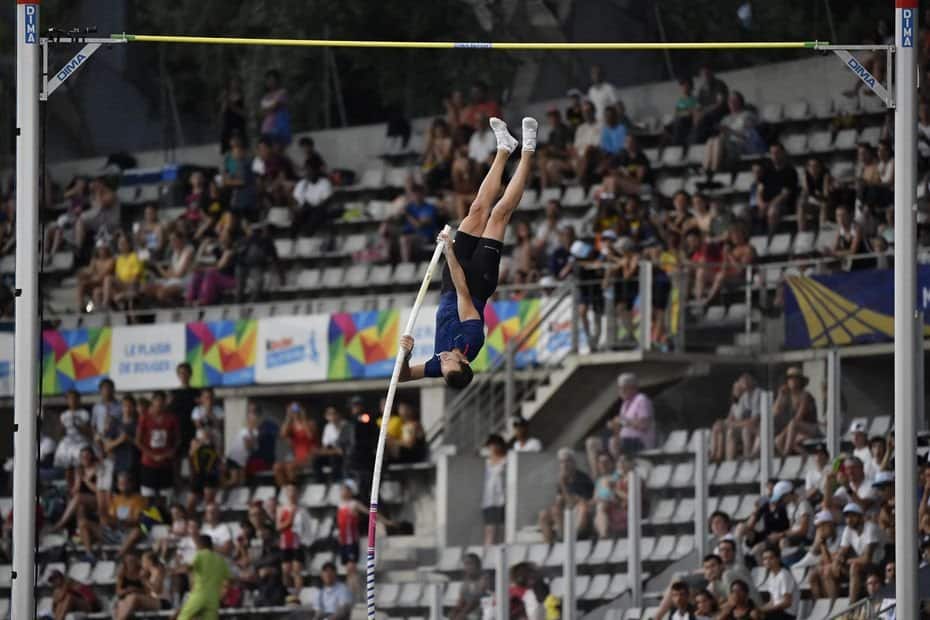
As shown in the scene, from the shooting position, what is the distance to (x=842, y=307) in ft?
58.4

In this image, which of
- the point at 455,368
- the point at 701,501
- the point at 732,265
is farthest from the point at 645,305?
the point at 455,368

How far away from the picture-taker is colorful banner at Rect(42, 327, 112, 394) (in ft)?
73.2

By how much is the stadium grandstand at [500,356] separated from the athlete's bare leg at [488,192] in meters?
3.49

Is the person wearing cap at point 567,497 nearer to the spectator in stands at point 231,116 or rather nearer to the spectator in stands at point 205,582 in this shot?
the spectator in stands at point 205,582

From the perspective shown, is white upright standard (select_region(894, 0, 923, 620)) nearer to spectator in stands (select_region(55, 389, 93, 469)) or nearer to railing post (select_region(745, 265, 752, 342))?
railing post (select_region(745, 265, 752, 342))

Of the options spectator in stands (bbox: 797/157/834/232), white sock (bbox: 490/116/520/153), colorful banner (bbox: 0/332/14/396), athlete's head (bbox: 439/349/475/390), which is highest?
spectator in stands (bbox: 797/157/834/232)

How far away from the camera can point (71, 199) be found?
2447 centimetres

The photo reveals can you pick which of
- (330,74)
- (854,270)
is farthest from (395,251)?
(854,270)

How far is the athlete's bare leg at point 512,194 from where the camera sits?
504 inches

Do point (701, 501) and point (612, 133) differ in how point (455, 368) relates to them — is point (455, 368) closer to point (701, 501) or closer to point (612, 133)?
point (701, 501)

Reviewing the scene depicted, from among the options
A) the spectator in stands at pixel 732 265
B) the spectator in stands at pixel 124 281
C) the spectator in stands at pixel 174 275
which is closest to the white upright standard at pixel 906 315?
the spectator in stands at pixel 732 265

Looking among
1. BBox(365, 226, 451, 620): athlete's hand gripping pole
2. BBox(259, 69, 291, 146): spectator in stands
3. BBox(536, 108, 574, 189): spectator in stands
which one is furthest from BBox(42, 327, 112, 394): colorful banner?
BBox(365, 226, 451, 620): athlete's hand gripping pole

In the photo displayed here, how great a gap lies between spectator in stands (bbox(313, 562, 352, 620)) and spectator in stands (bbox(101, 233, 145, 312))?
5194 millimetres

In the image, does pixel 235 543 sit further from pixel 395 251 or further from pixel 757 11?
pixel 757 11
